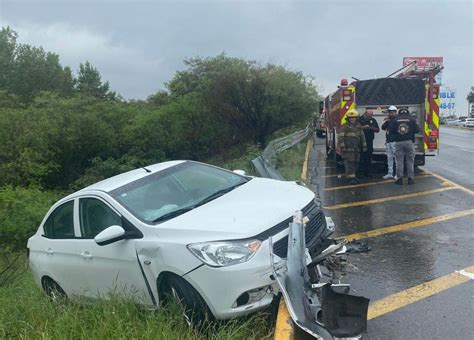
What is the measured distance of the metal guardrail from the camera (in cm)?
929

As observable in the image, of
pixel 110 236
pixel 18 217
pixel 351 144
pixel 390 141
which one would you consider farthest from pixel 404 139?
pixel 18 217

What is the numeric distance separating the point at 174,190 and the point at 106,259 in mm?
1042

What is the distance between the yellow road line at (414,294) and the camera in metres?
4.43

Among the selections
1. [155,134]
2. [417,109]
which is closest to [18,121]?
[155,134]

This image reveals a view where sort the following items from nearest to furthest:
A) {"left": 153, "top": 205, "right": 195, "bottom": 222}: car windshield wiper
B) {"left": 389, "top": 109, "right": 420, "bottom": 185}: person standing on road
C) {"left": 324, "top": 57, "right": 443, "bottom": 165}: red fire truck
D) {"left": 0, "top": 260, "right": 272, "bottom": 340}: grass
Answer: {"left": 0, "top": 260, "right": 272, "bottom": 340}: grass → {"left": 153, "top": 205, "right": 195, "bottom": 222}: car windshield wiper → {"left": 389, "top": 109, "right": 420, "bottom": 185}: person standing on road → {"left": 324, "top": 57, "right": 443, "bottom": 165}: red fire truck

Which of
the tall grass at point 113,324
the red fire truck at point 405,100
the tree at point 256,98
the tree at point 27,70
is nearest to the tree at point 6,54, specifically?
the tree at point 27,70

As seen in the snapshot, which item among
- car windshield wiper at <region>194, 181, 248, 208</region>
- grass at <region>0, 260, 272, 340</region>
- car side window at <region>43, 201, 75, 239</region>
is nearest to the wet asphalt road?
grass at <region>0, 260, 272, 340</region>

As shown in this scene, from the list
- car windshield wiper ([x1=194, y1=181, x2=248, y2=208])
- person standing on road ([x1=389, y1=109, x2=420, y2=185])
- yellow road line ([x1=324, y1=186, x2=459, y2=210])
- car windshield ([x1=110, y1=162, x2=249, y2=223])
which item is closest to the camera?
car windshield ([x1=110, y1=162, x2=249, y2=223])

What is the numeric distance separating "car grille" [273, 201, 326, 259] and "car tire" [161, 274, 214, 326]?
2.54 ft

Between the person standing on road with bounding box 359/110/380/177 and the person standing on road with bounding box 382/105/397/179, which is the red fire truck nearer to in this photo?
the person standing on road with bounding box 359/110/380/177

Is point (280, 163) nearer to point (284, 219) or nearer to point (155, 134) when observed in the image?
point (284, 219)

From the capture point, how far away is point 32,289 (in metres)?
6.42

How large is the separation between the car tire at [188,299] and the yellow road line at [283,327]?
0.59 metres

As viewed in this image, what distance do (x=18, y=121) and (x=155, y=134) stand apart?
21.7 feet
